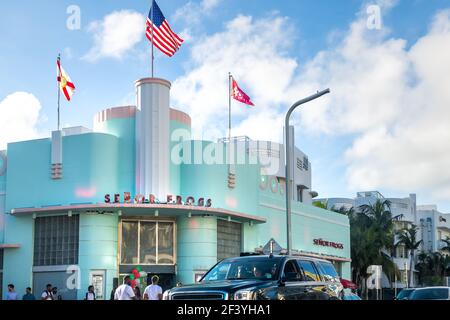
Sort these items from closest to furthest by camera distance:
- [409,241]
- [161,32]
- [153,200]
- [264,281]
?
[264,281] < [153,200] < [161,32] < [409,241]

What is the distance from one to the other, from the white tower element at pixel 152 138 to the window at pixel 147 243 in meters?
1.42

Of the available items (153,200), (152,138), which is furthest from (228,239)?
(152,138)

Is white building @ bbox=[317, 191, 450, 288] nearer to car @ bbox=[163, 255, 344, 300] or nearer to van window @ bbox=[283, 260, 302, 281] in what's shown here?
car @ bbox=[163, 255, 344, 300]

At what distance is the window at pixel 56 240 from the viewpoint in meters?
28.7

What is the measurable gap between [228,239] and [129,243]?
5.27 metres

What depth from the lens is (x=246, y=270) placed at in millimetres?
12328

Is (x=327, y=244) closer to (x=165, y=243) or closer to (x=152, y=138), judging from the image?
(x=165, y=243)

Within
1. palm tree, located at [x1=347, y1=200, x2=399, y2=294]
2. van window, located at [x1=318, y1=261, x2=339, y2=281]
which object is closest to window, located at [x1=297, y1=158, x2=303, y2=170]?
palm tree, located at [x1=347, y1=200, x2=399, y2=294]

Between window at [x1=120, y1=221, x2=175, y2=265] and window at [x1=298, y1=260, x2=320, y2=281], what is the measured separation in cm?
1680

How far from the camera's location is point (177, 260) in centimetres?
3028

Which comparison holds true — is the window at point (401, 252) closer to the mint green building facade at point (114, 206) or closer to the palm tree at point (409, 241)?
the palm tree at point (409, 241)

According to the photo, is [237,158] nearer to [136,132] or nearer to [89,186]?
[136,132]

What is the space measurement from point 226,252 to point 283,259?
19.9 meters
